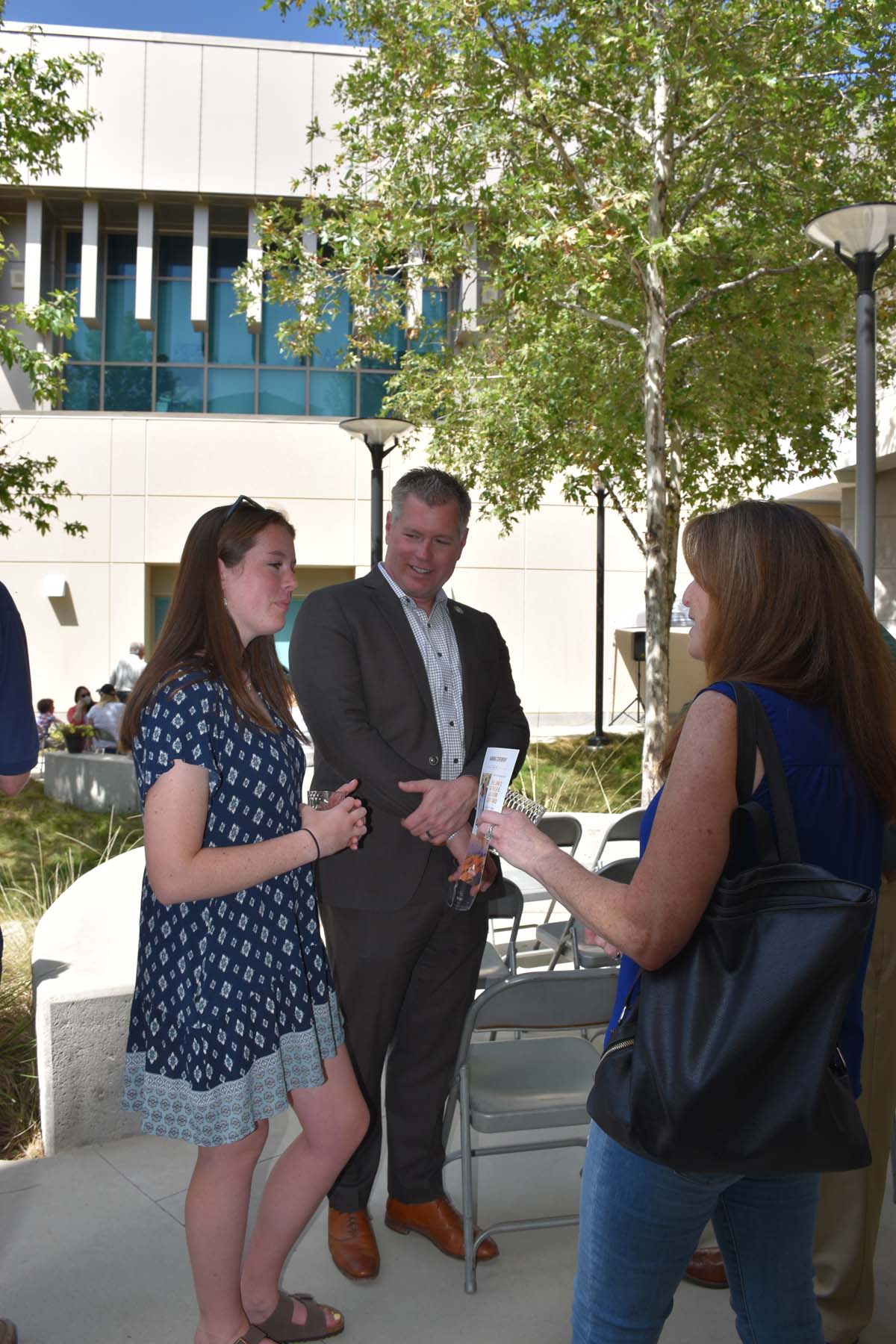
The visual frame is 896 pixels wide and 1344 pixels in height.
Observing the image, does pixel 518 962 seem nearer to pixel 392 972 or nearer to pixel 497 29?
pixel 392 972

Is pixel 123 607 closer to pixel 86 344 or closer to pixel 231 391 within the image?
pixel 231 391

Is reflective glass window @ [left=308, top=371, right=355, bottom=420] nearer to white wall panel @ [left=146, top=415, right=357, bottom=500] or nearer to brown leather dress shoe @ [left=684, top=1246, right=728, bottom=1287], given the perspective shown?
white wall panel @ [left=146, top=415, right=357, bottom=500]

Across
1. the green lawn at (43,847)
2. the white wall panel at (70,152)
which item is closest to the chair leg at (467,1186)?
the green lawn at (43,847)

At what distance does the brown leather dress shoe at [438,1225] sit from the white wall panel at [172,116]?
2171 cm

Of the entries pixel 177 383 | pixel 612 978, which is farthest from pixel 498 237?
pixel 177 383

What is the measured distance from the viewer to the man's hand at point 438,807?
9.64 ft

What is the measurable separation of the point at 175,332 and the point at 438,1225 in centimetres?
2187

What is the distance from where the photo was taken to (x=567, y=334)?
403 inches

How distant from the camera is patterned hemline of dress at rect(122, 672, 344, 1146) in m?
2.16

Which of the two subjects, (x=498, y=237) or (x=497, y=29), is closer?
(x=497, y=29)

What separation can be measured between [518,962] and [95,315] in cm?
1983

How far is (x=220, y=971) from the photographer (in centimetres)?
219

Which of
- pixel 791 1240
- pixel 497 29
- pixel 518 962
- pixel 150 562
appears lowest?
pixel 518 962

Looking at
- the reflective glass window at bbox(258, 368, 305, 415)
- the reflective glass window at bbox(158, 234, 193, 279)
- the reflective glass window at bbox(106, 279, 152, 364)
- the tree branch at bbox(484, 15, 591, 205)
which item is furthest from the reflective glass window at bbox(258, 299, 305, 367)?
the tree branch at bbox(484, 15, 591, 205)
